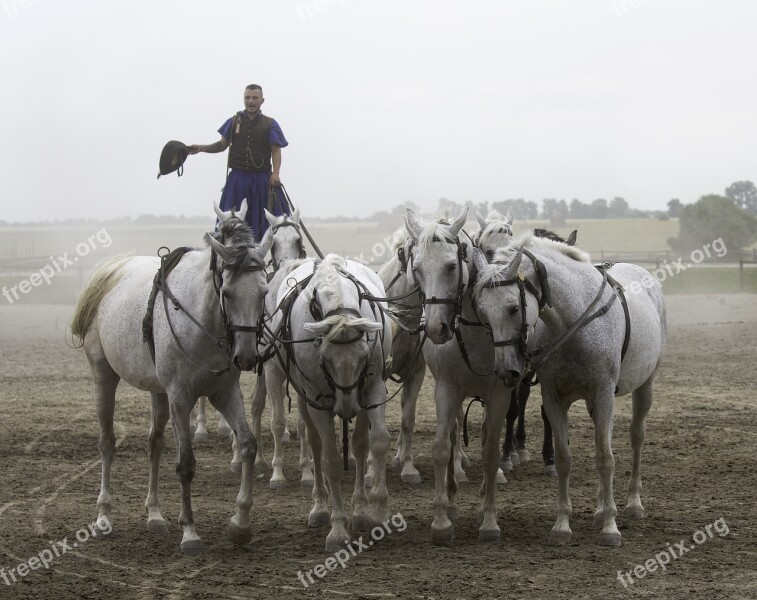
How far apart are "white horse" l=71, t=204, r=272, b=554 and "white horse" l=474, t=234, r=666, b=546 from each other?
1.54 meters

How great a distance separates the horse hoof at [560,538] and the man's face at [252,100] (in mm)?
5441

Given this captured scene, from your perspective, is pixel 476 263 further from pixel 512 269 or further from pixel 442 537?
pixel 442 537

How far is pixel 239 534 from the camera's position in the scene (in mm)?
6949

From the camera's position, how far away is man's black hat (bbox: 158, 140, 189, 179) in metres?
9.76

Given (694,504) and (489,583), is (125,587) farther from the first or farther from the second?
(694,504)

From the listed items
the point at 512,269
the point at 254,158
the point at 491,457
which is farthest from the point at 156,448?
the point at 254,158

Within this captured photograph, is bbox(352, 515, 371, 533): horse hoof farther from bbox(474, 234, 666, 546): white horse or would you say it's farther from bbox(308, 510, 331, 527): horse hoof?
bbox(474, 234, 666, 546): white horse

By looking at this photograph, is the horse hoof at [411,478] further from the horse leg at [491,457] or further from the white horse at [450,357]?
the horse leg at [491,457]

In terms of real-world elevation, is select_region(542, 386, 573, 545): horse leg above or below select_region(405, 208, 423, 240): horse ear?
below

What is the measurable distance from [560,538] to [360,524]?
1.43 meters

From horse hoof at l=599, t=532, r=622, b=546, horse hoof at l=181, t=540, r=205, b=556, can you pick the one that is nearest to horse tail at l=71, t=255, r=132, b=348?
horse hoof at l=181, t=540, r=205, b=556

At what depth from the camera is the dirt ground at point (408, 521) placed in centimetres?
600

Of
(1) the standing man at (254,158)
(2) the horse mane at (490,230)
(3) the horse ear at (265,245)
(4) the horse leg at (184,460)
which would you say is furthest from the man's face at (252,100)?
(4) the horse leg at (184,460)

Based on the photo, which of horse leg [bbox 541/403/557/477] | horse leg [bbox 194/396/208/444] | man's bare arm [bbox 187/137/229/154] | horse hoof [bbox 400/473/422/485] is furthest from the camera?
horse leg [bbox 194/396/208/444]
